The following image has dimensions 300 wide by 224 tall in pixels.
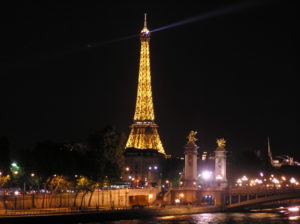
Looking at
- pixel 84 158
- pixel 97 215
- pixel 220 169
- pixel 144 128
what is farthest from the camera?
pixel 144 128

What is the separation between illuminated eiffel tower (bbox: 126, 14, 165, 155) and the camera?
428ft

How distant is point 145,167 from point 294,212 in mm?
58362

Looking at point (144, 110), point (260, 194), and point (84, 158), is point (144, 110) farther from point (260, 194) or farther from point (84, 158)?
point (84, 158)

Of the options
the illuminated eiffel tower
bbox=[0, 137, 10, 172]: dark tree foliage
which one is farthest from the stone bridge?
the illuminated eiffel tower

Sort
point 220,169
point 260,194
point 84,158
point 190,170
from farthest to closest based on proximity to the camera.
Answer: point 220,169, point 190,170, point 260,194, point 84,158

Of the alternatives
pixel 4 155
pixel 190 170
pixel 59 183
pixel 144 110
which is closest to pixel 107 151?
pixel 59 183

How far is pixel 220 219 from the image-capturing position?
7125 cm

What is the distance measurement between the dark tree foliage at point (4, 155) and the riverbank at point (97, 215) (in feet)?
55.7

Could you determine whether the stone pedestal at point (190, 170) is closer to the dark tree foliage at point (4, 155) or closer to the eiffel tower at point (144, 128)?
the dark tree foliage at point (4, 155)

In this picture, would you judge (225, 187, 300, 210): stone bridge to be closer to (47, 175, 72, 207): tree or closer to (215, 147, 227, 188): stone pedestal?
(215, 147, 227, 188): stone pedestal

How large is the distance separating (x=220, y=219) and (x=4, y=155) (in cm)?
2617

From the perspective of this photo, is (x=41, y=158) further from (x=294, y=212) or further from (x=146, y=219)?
(x=294, y=212)

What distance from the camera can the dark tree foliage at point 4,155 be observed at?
81.4 meters

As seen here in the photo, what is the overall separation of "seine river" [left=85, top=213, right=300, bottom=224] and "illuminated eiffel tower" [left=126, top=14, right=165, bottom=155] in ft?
175
